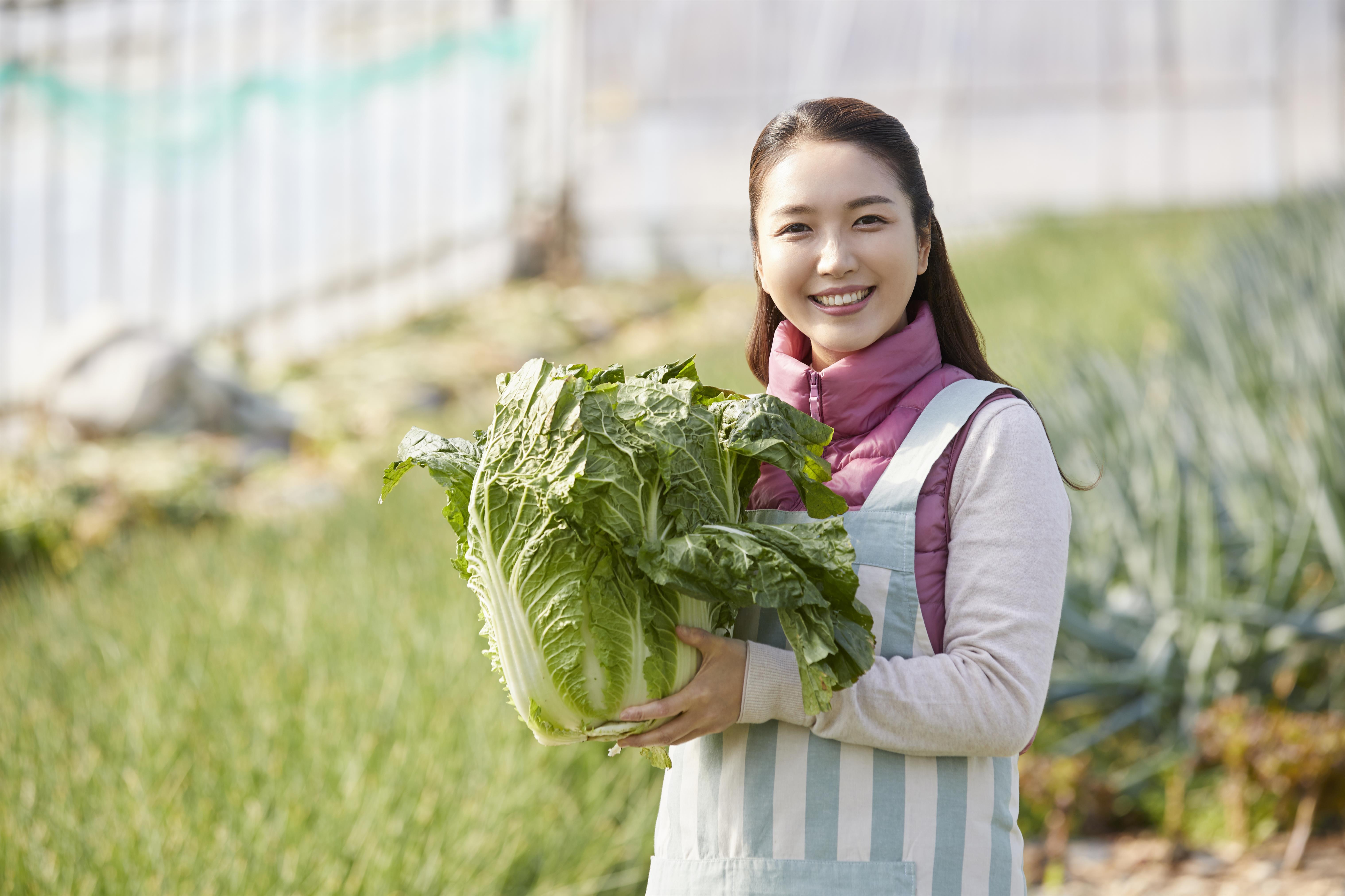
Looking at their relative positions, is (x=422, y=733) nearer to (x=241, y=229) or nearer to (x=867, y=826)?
(x=867, y=826)

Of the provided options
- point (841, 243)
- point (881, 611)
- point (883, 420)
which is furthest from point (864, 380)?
point (881, 611)

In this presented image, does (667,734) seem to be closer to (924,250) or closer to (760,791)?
(760,791)

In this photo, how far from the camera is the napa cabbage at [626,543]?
48.3 inches

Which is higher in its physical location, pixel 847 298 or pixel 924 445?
pixel 847 298

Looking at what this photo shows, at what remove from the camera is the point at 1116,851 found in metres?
3.29

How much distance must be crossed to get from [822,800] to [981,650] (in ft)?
0.86

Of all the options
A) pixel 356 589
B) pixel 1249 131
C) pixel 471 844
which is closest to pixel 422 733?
pixel 471 844

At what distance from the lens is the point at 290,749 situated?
285cm

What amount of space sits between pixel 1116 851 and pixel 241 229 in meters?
12.9

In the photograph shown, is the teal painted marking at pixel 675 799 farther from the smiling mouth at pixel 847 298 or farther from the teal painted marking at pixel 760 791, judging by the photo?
the smiling mouth at pixel 847 298

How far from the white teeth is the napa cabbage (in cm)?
19

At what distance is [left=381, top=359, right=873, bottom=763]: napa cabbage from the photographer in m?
1.23

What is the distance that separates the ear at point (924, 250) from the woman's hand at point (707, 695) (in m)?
0.55

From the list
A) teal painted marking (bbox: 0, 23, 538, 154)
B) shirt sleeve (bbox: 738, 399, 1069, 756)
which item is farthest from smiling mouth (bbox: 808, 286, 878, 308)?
teal painted marking (bbox: 0, 23, 538, 154)
